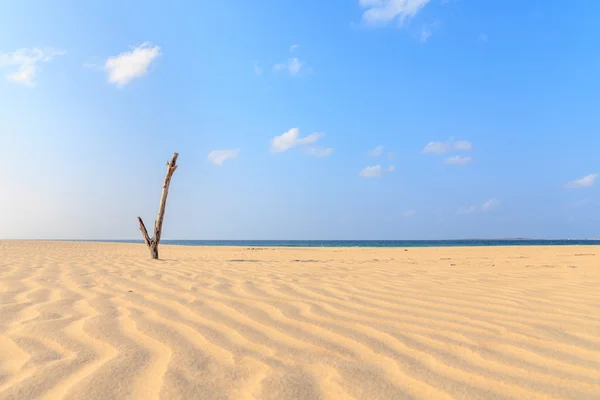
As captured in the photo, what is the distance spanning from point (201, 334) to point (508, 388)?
167cm

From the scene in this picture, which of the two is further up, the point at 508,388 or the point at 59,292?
the point at 59,292

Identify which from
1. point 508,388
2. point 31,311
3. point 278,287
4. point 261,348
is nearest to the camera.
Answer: point 508,388

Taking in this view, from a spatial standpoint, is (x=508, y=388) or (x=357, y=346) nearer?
(x=508, y=388)

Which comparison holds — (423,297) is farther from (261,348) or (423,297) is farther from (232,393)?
(232,393)

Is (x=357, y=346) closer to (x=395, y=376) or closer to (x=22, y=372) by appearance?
(x=395, y=376)

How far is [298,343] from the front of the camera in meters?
2.34

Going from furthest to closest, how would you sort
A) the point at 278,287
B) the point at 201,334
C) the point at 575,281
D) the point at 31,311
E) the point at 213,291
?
the point at 575,281, the point at 278,287, the point at 213,291, the point at 31,311, the point at 201,334

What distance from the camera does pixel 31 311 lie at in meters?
3.05

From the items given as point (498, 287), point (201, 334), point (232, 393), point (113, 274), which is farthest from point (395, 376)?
point (113, 274)

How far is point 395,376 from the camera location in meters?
1.87

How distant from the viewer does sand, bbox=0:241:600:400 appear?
174 centimetres

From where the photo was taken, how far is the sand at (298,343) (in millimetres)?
1738

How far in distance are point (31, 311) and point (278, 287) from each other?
2.21 m

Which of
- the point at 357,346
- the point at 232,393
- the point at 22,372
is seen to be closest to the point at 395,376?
the point at 357,346
